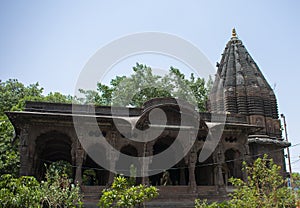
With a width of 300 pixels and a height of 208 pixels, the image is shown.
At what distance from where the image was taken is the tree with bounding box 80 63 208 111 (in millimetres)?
34812

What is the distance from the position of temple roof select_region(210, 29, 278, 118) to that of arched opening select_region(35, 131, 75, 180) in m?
13.3

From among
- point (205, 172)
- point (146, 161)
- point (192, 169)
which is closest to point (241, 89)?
point (205, 172)

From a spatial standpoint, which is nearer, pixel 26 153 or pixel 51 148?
pixel 26 153

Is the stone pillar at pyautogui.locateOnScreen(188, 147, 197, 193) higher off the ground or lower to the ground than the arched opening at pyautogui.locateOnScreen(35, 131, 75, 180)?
lower

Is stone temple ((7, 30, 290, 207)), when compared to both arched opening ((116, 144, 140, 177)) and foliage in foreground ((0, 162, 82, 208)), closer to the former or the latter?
arched opening ((116, 144, 140, 177))

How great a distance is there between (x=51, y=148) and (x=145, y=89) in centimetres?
1315

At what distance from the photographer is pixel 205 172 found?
938 inches

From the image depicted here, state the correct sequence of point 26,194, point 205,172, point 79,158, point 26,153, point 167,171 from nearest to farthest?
point 26,194 → point 26,153 → point 79,158 → point 167,171 → point 205,172

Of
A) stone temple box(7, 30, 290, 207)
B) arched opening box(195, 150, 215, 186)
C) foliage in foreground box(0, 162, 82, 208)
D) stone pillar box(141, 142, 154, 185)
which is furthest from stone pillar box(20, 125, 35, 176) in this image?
arched opening box(195, 150, 215, 186)

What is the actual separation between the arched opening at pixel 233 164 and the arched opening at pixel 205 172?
3.79 ft

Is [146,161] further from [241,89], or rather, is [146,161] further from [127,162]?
[241,89]

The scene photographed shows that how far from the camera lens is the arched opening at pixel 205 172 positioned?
75.5ft

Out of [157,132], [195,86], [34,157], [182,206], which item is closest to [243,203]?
[182,206]

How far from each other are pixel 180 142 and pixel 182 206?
4.05 metres
